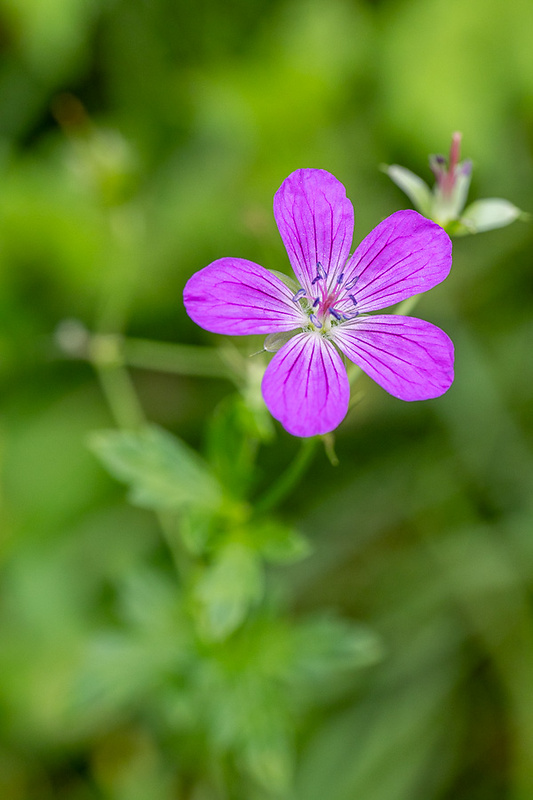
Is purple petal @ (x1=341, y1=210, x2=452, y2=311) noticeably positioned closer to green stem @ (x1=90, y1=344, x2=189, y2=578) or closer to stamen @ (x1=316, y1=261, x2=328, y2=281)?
stamen @ (x1=316, y1=261, x2=328, y2=281)

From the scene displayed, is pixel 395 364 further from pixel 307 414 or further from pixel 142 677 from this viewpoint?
pixel 142 677

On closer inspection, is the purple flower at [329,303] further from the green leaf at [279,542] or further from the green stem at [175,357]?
the green stem at [175,357]

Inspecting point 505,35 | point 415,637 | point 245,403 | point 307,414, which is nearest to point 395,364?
point 307,414

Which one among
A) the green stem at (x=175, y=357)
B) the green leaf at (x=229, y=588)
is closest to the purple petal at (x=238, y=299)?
the green leaf at (x=229, y=588)

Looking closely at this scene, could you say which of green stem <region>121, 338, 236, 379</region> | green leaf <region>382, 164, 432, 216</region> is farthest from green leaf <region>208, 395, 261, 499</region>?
green stem <region>121, 338, 236, 379</region>

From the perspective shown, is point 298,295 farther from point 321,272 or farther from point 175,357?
point 175,357

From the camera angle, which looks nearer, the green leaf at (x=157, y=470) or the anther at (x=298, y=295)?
the anther at (x=298, y=295)

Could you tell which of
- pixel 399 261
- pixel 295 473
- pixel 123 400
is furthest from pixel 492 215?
pixel 123 400
